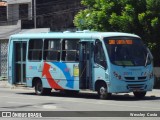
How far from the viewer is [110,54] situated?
75.0 ft

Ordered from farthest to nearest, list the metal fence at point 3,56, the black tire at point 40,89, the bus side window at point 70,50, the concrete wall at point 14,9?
the concrete wall at point 14,9, the metal fence at point 3,56, the black tire at point 40,89, the bus side window at point 70,50

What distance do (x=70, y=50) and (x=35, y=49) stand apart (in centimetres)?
246

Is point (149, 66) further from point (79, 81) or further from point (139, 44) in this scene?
point (79, 81)

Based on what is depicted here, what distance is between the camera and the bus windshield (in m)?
22.9

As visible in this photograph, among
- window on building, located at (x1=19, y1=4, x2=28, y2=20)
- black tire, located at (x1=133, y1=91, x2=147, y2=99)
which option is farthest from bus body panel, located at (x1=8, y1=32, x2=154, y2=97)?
window on building, located at (x1=19, y1=4, x2=28, y2=20)

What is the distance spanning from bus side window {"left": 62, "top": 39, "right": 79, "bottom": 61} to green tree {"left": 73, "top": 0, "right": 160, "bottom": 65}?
19.2 ft

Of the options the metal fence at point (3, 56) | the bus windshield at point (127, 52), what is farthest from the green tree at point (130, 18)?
the metal fence at point (3, 56)

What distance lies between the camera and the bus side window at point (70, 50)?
2425cm

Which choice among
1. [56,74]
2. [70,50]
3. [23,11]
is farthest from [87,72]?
[23,11]

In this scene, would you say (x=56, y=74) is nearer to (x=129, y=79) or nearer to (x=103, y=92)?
(x=103, y=92)

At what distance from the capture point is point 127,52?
2316 cm

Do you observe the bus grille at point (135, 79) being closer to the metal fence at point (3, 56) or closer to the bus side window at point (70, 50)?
the bus side window at point (70, 50)

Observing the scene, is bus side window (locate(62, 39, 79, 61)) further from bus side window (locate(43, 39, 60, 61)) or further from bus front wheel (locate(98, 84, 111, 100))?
bus front wheel (locate(98, 84, 111, 100))

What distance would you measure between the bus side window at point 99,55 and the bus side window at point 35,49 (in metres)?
3.65
